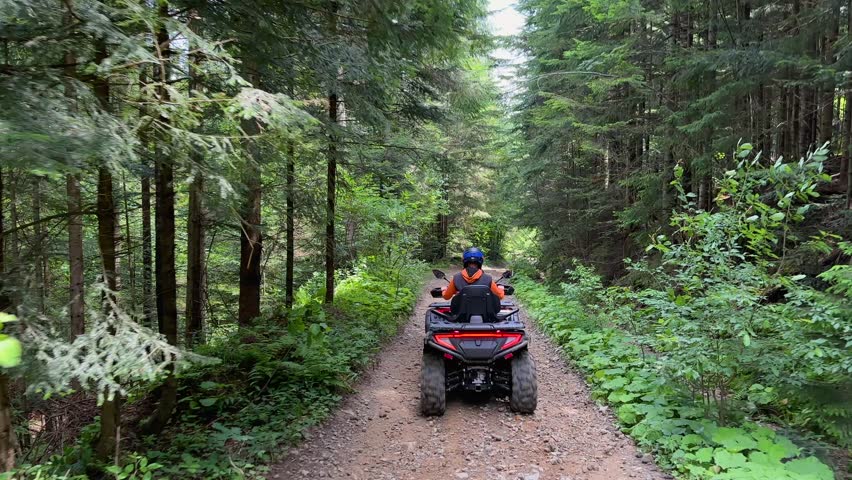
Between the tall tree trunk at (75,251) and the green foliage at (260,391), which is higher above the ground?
the tall tree trunk at (75,251)

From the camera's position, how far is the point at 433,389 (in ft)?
17.6

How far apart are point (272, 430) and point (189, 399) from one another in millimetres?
1092

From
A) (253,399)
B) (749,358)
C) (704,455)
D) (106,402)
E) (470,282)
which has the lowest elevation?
(253,399)

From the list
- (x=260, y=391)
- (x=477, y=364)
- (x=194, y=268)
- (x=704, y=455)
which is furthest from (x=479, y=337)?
(x=194, y=268)

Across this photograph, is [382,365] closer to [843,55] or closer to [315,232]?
[315,232]

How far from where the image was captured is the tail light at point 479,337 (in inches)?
211

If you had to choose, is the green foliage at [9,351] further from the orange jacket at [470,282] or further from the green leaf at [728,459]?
the orange jacket at [470,282]

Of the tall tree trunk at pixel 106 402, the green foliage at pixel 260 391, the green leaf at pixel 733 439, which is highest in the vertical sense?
the tall tree trunk at pixel 106 402

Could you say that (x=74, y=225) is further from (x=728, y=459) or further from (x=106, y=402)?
(x=728, y=459)

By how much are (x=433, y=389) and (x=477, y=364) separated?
61 cm

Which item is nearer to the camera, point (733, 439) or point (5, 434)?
point (5, 434)

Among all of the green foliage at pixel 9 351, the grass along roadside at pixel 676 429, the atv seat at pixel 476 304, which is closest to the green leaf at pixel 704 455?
the grass along roadside at pixel 676 429

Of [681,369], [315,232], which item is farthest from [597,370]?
[315,232]

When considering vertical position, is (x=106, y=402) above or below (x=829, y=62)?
below
